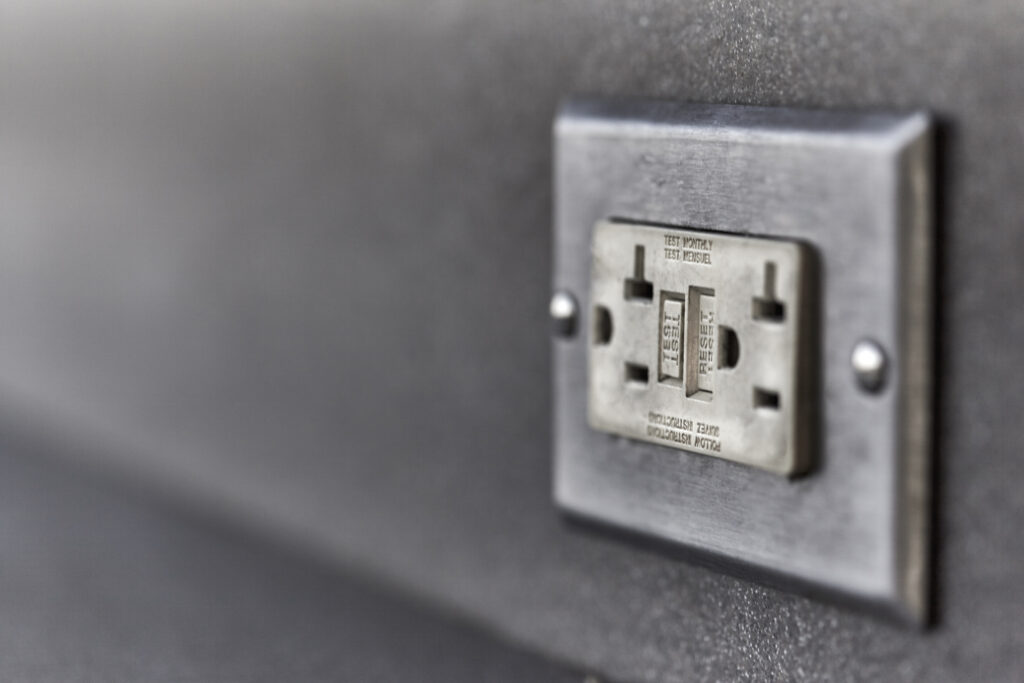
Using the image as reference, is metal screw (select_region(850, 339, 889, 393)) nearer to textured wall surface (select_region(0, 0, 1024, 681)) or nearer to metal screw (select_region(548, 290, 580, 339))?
textured wall surface (select_region(0, 0, 1024, 681))

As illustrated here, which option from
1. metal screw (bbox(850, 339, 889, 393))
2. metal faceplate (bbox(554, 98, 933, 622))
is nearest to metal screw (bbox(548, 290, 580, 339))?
metal faceplate (bbox(554, 98, 933, 622))

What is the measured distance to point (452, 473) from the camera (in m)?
0.53

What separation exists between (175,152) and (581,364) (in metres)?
0.32

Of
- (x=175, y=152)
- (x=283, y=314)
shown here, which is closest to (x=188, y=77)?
(x=175, y=152)

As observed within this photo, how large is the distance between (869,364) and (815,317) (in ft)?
0.07

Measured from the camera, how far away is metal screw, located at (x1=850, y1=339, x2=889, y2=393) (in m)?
0.36

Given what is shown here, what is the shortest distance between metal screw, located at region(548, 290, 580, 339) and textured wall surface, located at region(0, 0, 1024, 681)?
0.06 ft

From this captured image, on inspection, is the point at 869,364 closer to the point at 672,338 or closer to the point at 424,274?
the point at 672,338

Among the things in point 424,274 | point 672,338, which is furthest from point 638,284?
point 424,274

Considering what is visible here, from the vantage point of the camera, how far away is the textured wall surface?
0.35 m

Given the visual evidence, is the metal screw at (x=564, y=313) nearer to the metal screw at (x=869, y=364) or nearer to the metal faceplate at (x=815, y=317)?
the metal faceplate at (x=815, y=317)

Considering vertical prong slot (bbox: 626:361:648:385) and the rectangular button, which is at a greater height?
the rectangular button

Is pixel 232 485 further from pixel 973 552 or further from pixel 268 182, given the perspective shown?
pixel 973 552

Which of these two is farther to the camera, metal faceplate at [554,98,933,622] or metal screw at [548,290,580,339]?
metal screw at [548,290,580,339]
